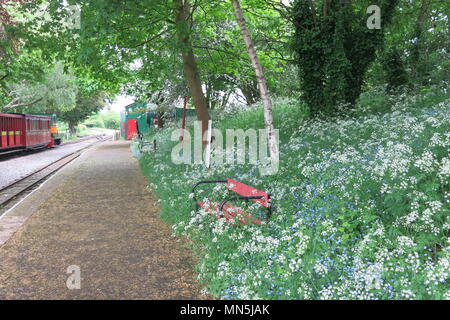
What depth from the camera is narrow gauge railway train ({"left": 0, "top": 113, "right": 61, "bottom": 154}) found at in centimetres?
2055

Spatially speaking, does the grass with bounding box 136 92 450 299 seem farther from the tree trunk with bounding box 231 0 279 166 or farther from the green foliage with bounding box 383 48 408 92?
the green foliage with bounding box 383 48 408 92

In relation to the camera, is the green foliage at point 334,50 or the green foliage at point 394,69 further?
the green foliage at point 394,69

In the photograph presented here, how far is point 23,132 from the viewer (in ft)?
77.4

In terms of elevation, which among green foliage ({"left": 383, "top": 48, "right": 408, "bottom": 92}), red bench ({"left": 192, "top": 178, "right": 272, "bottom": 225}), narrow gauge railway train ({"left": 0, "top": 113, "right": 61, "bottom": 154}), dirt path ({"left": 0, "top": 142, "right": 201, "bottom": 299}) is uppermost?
green foliage ({"left": 383, "top": 48, "right": 408, "bottom": 92})

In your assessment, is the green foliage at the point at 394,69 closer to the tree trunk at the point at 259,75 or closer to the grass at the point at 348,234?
the grass at the point at 348,234

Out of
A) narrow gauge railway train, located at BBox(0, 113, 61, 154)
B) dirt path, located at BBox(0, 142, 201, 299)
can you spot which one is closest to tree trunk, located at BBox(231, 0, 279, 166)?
dirt path, located at BBox(0, 142, 201, 299)

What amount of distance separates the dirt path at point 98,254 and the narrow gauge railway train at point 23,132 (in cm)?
1428

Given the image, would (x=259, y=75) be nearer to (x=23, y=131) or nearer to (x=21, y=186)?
(x=21, y=186)

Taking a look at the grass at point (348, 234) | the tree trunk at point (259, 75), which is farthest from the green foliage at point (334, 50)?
the tree trunk at point (259, 75)

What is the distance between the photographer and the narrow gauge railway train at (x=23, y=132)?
20.5 m
